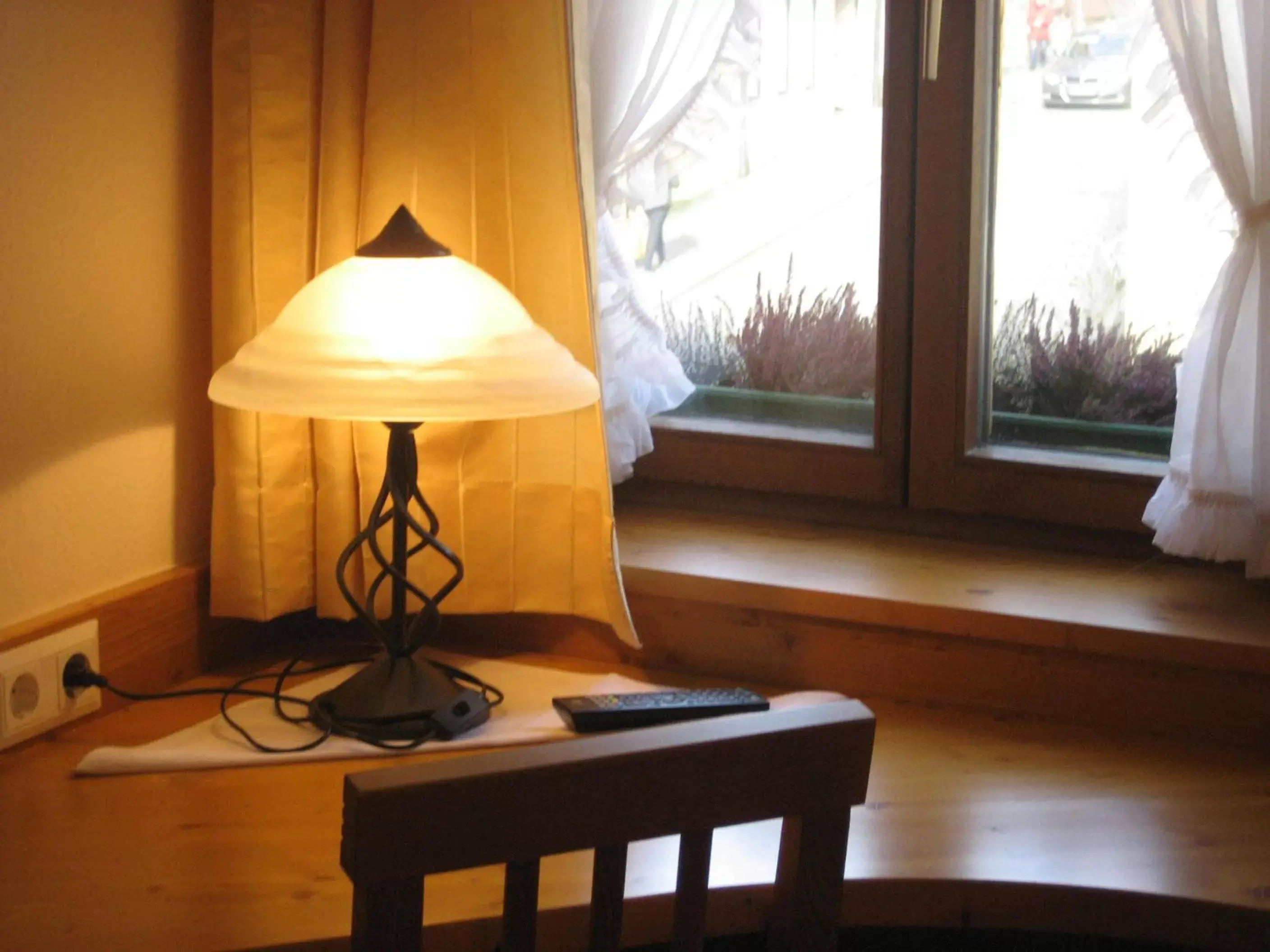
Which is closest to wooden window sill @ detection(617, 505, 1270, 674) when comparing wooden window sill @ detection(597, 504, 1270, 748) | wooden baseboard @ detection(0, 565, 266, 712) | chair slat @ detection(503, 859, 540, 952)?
wooden window sill @ detection(597, 504, 1270, 748)

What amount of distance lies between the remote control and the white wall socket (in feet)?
1.60

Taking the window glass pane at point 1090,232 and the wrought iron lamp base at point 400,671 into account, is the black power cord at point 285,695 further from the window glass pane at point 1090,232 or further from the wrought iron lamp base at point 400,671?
the window glass pane at point 1090,232

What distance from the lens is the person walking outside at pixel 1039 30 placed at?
167cm

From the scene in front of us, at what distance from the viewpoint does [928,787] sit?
1.40 metres

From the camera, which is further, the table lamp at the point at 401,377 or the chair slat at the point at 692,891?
the table lamp at the point at 401,377

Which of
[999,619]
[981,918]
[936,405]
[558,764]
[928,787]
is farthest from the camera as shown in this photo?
[936,405]

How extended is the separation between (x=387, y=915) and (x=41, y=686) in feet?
2.72

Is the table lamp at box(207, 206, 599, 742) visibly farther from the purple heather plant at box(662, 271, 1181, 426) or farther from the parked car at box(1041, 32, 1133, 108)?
the parked car at box(1041, 32, 1133, 108)

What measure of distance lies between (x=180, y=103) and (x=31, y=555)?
52 cm

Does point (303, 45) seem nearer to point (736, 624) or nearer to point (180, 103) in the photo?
point (180, 103)

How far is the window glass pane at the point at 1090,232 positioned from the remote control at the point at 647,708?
0.56 metres

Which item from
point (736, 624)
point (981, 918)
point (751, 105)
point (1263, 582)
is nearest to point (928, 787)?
point (981, 918)

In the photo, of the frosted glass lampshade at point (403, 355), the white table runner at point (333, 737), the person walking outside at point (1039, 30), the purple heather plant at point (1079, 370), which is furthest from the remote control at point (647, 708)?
the person walking outside at point (1039, 30)

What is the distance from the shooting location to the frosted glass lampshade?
4.35 ft
